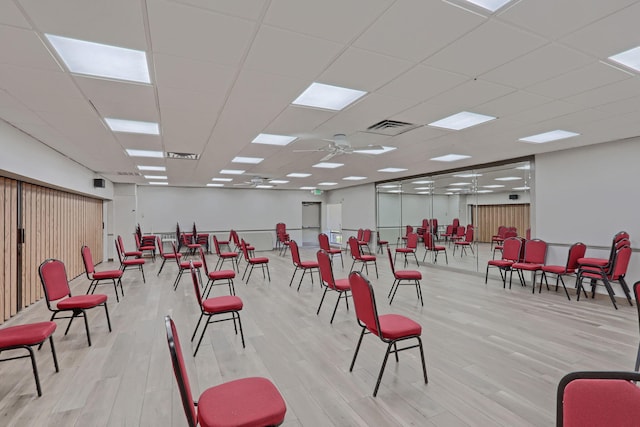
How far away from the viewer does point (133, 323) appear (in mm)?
4484

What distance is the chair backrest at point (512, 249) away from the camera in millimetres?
6688

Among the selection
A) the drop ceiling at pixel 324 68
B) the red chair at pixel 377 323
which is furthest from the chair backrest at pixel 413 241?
Result: the red chair at pixel 377 323

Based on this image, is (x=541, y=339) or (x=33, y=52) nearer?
(x=33, y=52)

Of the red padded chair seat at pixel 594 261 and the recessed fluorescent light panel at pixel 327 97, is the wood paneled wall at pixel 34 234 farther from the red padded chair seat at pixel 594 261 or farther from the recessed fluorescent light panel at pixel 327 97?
the red padded chair seat at pixel 594 261

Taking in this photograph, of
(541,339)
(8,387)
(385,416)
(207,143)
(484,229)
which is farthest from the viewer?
(484,229)

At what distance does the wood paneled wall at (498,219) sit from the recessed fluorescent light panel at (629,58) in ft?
16.3

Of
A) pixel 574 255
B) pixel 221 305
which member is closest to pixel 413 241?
pixel 574 255

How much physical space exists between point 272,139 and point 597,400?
17.0 ft

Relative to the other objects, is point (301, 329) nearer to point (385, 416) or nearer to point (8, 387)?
point (385, 416)

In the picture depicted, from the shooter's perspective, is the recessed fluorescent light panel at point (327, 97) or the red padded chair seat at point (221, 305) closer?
the red padded chair seat at point (221, 305)

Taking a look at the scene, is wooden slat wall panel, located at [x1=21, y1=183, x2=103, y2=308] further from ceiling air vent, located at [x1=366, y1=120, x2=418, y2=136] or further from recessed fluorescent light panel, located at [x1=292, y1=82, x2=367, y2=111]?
ceiling air vent, located at [x1=366, y1=120, x2=418, y2=136]

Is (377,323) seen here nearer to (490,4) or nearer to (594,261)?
(490,4)

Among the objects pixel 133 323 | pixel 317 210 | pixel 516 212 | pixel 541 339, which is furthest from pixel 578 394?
pixel 317 210

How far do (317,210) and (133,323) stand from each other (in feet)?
45.5
